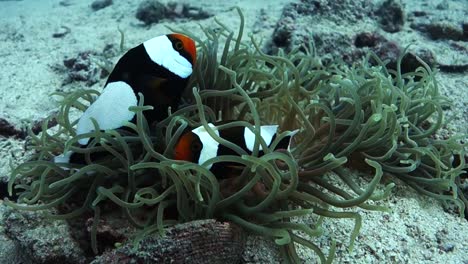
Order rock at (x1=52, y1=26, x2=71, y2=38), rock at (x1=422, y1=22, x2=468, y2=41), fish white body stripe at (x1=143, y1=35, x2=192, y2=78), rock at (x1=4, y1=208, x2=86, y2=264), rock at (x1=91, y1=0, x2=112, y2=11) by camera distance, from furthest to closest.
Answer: rock at (x1=91, y1=0, x2=112, y2=11)
rock at (x1=52, y1=26, x2=71, y2=38)
rock at (x1=422, y1=22, x2=468, y2=41)
fish white body stripe at (x1=143, y1=35, x2=192, y2=78)
rock at (x1=4, y1=208, x2=86, y2=264)

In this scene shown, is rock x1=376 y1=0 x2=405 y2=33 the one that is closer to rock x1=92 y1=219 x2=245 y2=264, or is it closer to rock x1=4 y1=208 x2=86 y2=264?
rock x1=92 y1=219 x2=245 y2=264

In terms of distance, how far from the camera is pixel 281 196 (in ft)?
5.26

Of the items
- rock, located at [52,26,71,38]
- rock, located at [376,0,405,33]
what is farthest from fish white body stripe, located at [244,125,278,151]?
rock, located at [52,26,71,38]

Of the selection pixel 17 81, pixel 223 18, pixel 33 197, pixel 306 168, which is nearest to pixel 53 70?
pixel 17 81

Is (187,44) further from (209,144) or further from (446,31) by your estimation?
(446,31)

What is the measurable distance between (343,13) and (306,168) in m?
2.55

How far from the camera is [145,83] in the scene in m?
1.81

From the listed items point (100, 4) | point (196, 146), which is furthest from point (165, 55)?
point (100, 4)

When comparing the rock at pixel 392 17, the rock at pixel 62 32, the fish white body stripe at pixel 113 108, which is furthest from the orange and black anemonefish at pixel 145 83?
the rock at pixel 62 32

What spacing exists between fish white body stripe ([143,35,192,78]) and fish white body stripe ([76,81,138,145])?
0.17m

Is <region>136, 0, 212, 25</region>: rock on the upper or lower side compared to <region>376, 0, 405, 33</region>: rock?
lower

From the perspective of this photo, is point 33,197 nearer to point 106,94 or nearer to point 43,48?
point 106,94

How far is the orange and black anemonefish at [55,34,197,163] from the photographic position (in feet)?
5.84

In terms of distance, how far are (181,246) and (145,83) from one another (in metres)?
0.70
